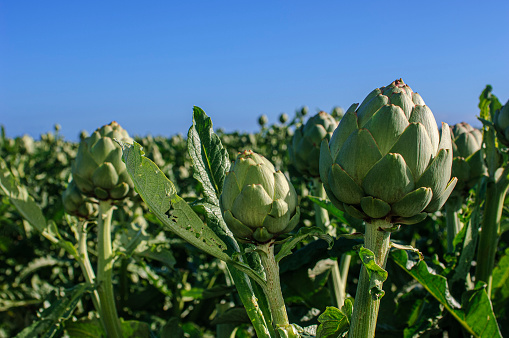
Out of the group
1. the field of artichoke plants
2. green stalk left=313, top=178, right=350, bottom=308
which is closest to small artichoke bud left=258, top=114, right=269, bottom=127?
the field of artichoke plants

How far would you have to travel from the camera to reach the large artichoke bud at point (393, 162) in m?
0.65

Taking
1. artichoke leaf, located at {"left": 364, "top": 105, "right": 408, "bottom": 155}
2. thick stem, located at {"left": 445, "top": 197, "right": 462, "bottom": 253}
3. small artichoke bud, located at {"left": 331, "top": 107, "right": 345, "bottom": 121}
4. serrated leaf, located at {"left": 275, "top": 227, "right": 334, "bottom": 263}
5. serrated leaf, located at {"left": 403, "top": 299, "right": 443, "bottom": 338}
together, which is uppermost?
small artichoke bud, located at {"left": 331, "top": 107, "right": 345, "bottom": 121}

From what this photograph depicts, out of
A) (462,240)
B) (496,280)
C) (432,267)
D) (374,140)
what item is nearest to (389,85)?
(374,140)

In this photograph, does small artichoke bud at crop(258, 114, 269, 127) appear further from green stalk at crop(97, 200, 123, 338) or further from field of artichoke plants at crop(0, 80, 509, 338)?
green stalk at crop(97, 200, 123, 338)

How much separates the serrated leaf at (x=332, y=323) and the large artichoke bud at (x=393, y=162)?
162mm

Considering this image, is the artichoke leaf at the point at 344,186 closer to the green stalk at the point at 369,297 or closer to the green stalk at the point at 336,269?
the green stalk at the point at 369,297

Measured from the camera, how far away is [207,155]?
0.88 metres

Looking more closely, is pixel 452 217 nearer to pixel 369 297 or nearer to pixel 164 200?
pixel 369 297

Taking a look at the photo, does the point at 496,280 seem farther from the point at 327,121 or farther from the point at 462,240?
the point at 327,121

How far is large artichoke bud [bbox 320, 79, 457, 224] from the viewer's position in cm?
65

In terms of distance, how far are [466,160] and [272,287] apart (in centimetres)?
77

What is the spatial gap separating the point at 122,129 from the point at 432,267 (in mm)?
969

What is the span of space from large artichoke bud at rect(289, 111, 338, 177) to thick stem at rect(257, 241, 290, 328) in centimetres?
69

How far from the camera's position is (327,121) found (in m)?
1.47
